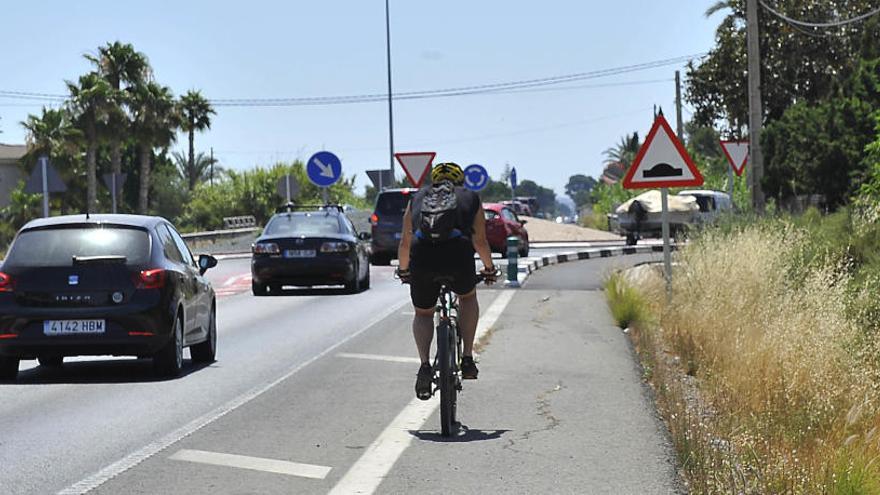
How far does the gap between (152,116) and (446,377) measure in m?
66.9

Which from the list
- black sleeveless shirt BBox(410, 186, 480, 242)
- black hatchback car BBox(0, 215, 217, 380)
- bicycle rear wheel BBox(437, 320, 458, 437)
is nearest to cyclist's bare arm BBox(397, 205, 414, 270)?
black sleeveless shirt BBox(410, 186, 480, 242)

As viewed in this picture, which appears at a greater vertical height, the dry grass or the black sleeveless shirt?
the black sleeveless shirt

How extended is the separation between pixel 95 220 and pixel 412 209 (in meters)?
5.35

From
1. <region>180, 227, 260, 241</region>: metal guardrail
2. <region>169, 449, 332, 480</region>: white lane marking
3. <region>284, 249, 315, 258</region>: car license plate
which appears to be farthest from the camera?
<region>180, 227, 260, 241</region>: metal guardrail

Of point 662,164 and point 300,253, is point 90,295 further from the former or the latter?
point 300,253

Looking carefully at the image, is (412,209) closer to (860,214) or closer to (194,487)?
(194,487)

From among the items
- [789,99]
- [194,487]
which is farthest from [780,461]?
[789,99]

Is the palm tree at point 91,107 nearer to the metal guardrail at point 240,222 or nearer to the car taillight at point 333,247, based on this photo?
the metal guardrail at point 240,222

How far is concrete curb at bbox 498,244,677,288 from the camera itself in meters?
34.5

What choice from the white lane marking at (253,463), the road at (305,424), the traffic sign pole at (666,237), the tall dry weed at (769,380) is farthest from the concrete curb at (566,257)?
the white lane marking at (253,463)

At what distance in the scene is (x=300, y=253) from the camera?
26.9 m

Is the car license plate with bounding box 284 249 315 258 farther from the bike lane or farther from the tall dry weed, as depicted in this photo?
the tall dry weed

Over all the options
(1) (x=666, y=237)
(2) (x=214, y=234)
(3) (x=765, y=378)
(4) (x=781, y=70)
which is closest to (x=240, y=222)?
(2) (x=214, y=234)

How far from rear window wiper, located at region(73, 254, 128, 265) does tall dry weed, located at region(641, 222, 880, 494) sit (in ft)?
15.8
